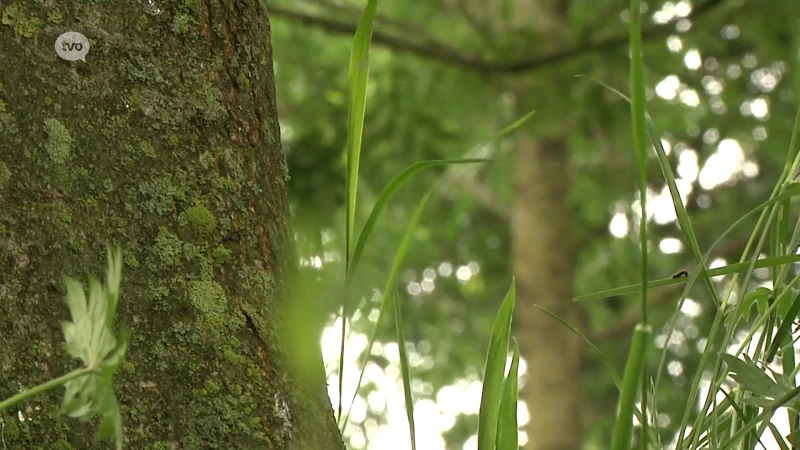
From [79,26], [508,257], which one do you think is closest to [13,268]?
[79,26]

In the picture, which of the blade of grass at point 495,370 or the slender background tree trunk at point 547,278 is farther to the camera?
the slender background tree trunk at point 547,278

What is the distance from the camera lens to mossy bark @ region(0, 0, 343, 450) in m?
0.44

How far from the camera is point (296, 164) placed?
6.64 feet

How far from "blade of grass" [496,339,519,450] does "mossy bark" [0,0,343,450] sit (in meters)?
0.10

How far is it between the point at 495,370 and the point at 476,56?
87.0 inches

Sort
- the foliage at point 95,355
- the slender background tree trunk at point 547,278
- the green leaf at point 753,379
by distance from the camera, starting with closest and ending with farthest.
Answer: the foliage at point 95,355 < the green leaf at point 753,379 < the slender background tree trunk at point 547,278

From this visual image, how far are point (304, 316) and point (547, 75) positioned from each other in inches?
88.1

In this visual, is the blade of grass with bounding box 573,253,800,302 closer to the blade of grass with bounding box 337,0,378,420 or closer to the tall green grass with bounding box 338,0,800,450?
the tall green grass with bounding box 338,0,800,450

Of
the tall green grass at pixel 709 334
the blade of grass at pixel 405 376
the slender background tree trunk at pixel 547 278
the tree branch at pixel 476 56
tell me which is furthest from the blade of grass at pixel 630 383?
the slender background tree trunk at pixel 547 278

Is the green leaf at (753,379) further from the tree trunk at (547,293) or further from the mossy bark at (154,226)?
the tree trunk at (547,293)

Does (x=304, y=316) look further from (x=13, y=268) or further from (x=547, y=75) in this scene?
(x=547, y=75)

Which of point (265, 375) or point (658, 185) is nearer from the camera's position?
point (265, 375)

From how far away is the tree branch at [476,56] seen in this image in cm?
244

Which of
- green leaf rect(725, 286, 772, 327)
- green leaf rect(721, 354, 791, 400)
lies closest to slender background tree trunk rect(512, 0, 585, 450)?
green leaf rect(725, 286, 772, 327)
